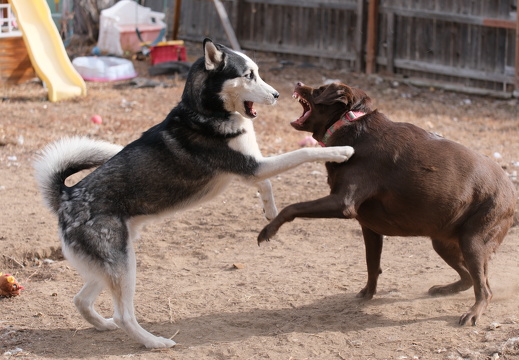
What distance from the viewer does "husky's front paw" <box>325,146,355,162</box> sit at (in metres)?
4.45

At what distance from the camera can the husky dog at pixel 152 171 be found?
439 centimetres

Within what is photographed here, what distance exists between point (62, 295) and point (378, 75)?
30.1ft

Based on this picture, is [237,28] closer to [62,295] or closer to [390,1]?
[390,1]

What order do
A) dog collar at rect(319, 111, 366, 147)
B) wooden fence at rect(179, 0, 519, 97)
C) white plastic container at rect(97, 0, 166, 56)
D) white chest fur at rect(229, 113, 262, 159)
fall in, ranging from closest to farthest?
white chest fur at rect(229, 113, 262, 159), dog collar at rect(319, 111, 366, 147), wooden fence at rect(179, 0, 519, 97), white plastic container at rect(97, 0, 166, 56)

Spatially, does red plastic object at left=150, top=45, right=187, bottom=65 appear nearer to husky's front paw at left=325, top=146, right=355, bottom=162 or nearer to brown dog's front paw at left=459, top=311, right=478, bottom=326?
husky's front paw at left=325, top=146, right=355, bottom=162

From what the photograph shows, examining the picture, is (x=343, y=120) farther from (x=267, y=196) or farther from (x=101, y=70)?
(x=101, y=70)

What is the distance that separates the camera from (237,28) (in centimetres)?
Result: 1552

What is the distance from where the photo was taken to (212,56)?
185 inches

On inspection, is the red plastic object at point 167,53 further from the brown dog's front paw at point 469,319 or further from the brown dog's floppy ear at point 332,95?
the brown dog's front paw at point 469,319

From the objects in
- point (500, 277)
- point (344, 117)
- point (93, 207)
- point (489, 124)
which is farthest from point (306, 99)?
point (489, 124)

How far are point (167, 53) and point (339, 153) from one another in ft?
32.2

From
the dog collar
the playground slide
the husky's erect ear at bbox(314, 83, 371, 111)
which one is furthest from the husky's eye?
the playground slide

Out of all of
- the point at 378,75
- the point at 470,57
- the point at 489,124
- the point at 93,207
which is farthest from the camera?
the point at 378,75

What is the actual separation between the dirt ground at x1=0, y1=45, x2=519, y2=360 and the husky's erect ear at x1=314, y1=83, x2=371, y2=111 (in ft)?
4.45
